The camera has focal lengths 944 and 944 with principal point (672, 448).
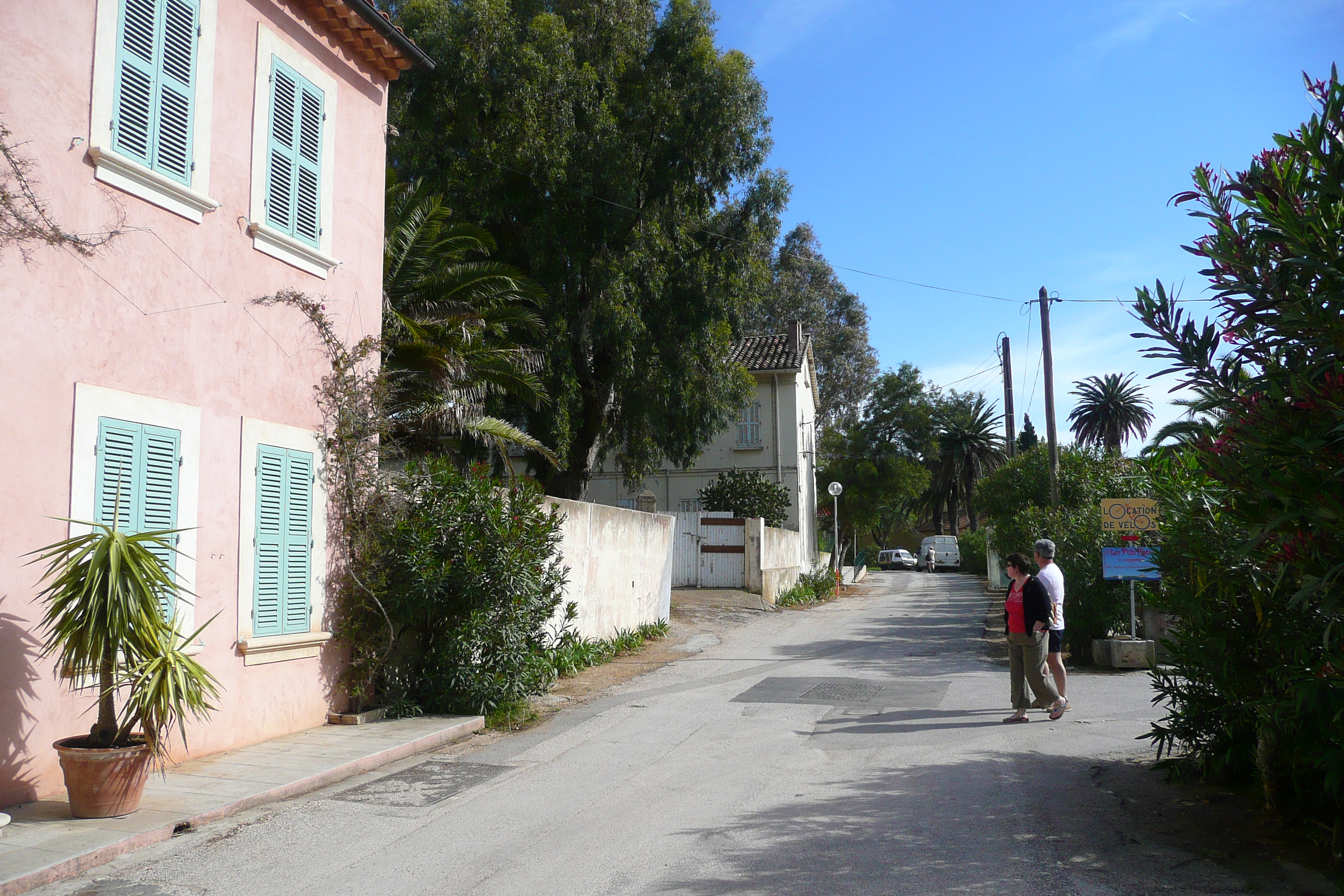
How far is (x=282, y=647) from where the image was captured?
8906mm

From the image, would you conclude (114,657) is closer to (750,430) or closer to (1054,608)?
(1054,608)

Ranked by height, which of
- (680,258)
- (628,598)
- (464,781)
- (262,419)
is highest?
(680,258)

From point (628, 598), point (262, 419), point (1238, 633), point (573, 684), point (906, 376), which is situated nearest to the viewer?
point (1238, 633)

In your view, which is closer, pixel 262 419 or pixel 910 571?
pixel 262 419

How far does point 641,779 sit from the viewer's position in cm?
754

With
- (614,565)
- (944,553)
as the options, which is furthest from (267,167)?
(944,553)

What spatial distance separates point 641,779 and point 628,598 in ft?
30.6

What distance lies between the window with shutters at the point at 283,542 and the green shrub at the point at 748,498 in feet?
69.2

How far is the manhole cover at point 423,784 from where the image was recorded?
23.2 feet

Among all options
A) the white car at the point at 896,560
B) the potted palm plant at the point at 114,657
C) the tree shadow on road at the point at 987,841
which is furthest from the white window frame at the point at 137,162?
the white car at the point at 896,560

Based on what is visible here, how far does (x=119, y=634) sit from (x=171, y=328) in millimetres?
2871

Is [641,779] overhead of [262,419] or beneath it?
beneath

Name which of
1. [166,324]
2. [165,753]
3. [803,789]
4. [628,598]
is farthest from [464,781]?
[628,598]

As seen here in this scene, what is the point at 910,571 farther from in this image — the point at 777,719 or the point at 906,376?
the point at 777,719
